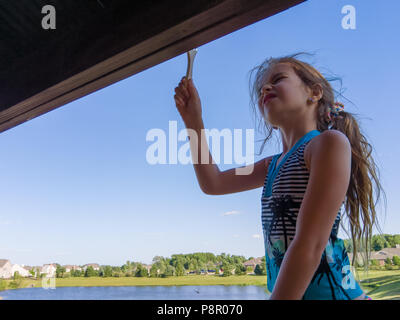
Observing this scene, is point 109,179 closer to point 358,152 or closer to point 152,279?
point 152,279

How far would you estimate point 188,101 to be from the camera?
789 mm

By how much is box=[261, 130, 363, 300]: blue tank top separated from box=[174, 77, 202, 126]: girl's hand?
260mm

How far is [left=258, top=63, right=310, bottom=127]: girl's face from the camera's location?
62 cm

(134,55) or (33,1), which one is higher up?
(33,1)

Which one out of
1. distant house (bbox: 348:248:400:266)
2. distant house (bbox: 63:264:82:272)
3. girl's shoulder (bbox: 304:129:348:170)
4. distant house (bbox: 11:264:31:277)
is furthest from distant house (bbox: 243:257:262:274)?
distant house (bbox: 11:264:31:277)

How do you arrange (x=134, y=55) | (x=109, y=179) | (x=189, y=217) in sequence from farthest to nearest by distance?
(x=109, y=179), (x=189, y=217), (x=134, y=55)

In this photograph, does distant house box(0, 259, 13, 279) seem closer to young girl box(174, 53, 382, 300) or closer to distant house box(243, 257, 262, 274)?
A: distant house box(243, 257, 262, 274)

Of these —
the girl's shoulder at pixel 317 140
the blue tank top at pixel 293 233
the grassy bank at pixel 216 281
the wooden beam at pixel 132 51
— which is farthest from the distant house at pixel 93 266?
the girl's shoulder at pixel 317 140

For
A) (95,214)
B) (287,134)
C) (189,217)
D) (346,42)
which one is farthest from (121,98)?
(287,134)

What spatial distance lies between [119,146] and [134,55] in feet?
19.0

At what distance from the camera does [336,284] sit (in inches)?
18.1

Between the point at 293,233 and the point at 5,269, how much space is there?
2.12 meters

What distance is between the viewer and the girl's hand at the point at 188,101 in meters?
0.77

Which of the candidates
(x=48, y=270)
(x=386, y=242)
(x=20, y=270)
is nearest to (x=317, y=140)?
(x=386, y=242)
